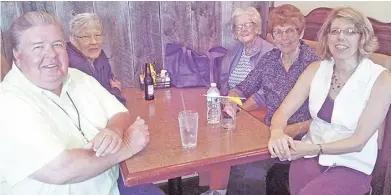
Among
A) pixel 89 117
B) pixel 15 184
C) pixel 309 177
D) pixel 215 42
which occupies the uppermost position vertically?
pixel 215 42

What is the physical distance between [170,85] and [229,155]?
1.01 metres

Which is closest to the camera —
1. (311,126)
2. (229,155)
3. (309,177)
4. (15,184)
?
(15,184)

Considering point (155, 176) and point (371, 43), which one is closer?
point (155, 176)

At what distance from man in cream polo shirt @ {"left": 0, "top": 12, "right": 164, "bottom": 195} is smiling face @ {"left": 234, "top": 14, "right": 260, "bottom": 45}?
1.06 m

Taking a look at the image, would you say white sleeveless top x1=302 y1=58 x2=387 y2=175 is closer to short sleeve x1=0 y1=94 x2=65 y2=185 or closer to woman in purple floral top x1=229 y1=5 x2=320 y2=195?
woman in purple floral top x1=229 y1=5 x2=320 y2=195

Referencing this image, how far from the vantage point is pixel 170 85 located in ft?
7.15

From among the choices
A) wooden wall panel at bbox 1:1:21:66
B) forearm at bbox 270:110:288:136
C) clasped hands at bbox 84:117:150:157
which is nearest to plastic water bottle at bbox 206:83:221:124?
forearm at bbox 270:110:288:136

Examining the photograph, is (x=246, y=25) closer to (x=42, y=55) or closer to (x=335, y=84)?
(x=335, y=84)

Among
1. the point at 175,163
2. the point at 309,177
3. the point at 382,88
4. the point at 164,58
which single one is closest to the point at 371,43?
the point at 382,88

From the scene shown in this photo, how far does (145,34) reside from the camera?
7.64ft

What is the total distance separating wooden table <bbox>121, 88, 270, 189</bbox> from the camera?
117 centimetres

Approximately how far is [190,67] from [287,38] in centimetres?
61

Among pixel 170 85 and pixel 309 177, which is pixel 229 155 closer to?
pixel 309 177

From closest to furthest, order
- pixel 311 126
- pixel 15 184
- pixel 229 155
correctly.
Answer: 1. pixel 15 184
2. pixel 229 155
3. pixel 311 126
